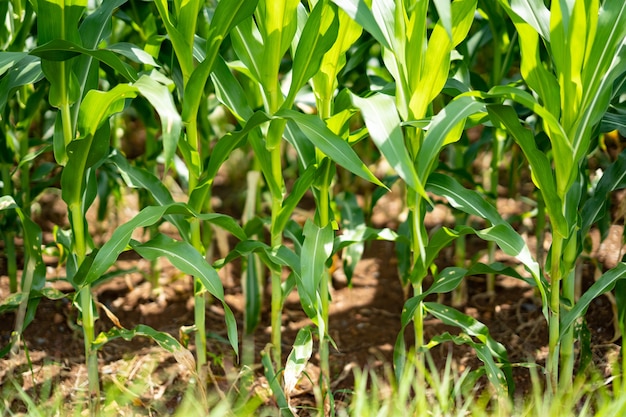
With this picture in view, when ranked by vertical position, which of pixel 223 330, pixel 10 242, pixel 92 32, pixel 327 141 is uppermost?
pixel 92 32

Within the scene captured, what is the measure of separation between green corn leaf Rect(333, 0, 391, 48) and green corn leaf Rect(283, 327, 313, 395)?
88cm

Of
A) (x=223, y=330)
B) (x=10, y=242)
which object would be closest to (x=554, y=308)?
(x=223, y=330)

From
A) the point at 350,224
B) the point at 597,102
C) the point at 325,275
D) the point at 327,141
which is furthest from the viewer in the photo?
the point at 350,224

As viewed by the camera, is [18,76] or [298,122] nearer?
[298,122]

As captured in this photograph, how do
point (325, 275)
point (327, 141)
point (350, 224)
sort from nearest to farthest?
point (327, 141) < point (325, 275) < point (350, 224)

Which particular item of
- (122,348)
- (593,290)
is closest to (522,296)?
(593,290)

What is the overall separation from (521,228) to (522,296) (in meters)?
0.57

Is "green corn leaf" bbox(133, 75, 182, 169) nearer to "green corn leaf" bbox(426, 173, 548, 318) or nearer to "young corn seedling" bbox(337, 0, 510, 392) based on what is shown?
"young corn seedling" bbox(337, 0, 510, 392)

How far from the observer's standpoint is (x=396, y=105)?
2092 millimetres

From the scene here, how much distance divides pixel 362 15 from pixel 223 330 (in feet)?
5.12

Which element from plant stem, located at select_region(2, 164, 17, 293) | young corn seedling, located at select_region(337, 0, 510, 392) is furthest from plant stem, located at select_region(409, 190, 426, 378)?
plant stem, located at select_region(2, 164, 17, 293)

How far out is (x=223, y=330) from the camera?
3.08 metres

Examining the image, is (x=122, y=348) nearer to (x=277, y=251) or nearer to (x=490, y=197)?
(x=277, y=251)

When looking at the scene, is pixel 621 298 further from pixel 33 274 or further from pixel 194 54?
pixel 33 274
